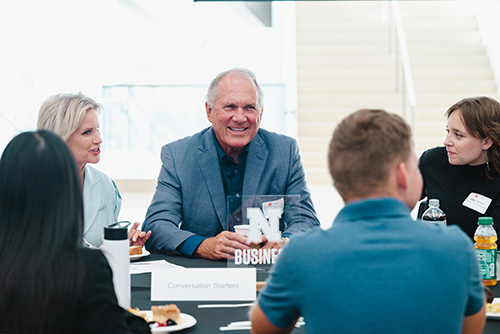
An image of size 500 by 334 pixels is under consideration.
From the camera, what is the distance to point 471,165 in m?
2.44

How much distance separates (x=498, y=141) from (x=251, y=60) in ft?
25.7

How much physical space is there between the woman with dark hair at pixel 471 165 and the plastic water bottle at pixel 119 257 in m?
1.50

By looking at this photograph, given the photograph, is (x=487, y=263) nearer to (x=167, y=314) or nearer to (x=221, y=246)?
(x=221, y=246)

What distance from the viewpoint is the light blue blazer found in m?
2.46

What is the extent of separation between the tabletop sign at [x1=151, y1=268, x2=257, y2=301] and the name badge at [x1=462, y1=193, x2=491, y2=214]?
45.5 inches

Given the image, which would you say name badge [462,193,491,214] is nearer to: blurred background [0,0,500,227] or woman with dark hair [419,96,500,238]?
woman with dark hair [419,96,500,238]

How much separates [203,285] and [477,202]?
1295mm

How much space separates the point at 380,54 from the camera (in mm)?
8656

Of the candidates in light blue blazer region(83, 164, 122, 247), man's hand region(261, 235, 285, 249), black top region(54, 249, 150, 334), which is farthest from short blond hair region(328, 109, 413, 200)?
light blue blazer region(83, 164, 122, 247)

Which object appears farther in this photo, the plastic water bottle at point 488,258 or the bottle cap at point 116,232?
the plastic water bottle at point 488,258

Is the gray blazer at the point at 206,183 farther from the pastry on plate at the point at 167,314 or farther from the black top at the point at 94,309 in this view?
the black top at the point at 94,309

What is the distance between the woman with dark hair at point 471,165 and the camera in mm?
2338

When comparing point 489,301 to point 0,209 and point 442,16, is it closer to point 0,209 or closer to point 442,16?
point 0,209

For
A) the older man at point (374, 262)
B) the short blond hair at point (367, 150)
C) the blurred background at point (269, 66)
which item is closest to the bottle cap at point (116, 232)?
the older man at point (374, 262)
